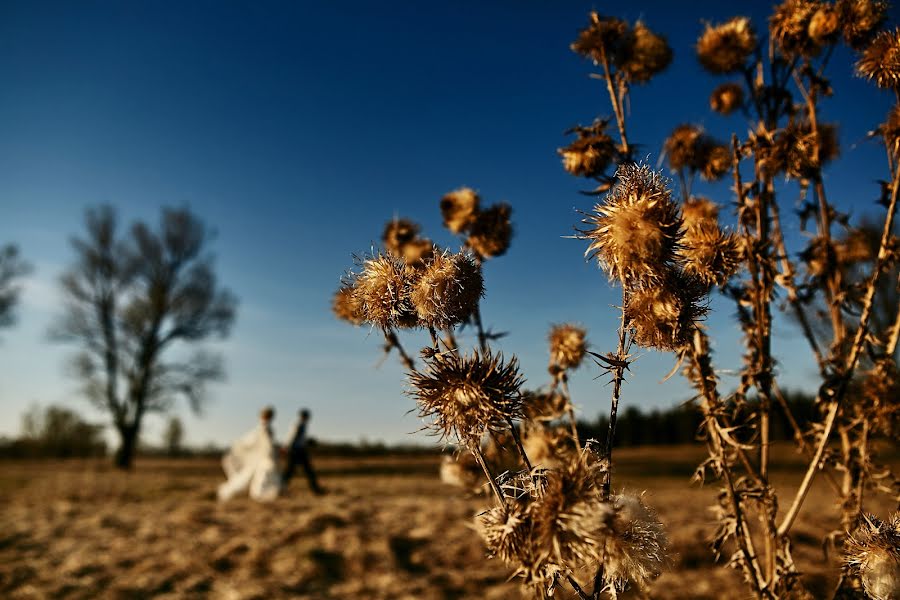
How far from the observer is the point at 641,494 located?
1449mm

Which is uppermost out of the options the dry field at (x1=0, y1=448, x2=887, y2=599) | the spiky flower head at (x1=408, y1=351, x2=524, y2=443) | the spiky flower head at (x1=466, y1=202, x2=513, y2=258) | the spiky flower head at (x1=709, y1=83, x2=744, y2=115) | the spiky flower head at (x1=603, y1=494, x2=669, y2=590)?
the spiky flower head at (x1=709, y1=83, x2=744, y2=115)

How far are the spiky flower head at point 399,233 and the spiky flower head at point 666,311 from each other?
5.53 ft

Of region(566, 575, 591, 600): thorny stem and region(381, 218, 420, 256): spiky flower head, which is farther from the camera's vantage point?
region(381, 218, 420, 256): spiky flower head

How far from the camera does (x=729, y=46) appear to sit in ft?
9.25

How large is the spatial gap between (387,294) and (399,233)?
1611 mm

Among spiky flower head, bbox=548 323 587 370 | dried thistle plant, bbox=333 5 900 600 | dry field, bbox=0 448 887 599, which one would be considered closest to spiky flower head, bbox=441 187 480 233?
dried thistle plant, bbox=333 5 900 600

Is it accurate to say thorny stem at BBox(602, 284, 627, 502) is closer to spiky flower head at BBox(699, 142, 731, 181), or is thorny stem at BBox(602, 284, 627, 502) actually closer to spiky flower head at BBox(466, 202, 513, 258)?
spiky flower head at BBox(466, 202, 513, 258)

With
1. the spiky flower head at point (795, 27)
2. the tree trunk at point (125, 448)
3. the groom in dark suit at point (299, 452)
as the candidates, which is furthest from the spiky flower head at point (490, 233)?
the tree trunk at point (125, 448)

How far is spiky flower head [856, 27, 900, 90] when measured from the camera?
2156 millimetres

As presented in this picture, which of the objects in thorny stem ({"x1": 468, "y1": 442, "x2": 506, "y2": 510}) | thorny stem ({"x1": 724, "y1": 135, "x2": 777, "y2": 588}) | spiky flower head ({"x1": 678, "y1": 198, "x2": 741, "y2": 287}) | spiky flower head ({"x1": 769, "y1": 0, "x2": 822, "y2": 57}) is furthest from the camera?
spiky flower head ({"x1": 769, "y1": 0, "x2": 822, "y2": 57})

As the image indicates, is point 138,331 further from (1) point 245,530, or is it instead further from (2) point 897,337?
(2) point 897,337

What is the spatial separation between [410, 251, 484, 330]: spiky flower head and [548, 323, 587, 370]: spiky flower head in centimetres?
117

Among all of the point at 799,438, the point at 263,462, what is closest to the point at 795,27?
the point at 799,438

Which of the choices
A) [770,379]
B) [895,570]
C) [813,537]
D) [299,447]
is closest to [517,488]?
[895,570]
